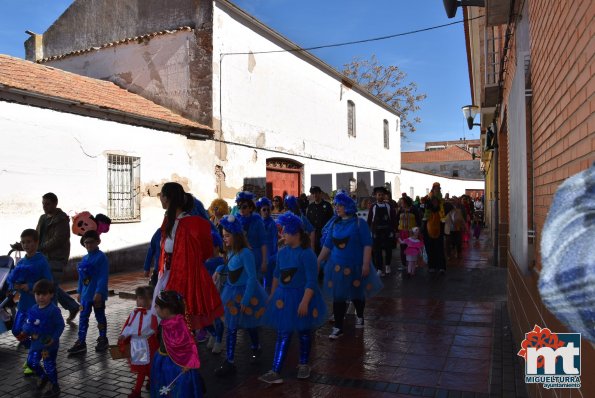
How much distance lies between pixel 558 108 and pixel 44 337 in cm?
423

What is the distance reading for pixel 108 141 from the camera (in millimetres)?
10453

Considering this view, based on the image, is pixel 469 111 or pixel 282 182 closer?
pixel 469 111

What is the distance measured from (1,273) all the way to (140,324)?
266 cm

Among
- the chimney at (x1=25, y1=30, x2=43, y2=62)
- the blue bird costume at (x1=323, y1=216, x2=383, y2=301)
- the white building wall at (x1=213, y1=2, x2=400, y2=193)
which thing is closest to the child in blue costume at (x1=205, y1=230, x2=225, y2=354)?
the blue bird costume at (x1=323, y1=216, x2=383, y2=301)

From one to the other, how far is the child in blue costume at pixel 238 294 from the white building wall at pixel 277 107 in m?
9.15

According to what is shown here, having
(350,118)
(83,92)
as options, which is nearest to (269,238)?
(83,92)

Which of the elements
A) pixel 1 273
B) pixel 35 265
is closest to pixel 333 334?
pixel 35 265

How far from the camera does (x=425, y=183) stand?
122 feet

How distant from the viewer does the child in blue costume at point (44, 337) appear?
398 centimetres

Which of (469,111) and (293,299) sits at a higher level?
(469,111)

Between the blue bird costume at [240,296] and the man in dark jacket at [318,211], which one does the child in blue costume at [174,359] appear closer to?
the blue bird costume at [240,296]

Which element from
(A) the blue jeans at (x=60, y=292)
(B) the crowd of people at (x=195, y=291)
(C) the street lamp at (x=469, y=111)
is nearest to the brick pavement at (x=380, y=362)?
(B) the crowd of people at (x=195, y=291)

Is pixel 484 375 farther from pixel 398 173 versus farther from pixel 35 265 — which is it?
pixel 398 173

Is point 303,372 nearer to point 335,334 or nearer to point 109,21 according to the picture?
point 335,334
